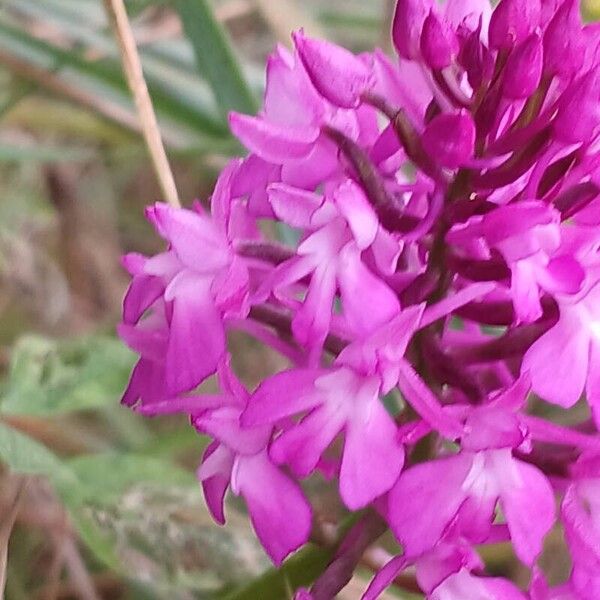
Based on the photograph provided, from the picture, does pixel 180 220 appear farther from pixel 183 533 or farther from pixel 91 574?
pixel 91 574

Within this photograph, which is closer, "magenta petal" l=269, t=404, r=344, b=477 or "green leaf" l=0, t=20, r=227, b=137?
"magenta petal" l=269, t=404, r=344, b=477

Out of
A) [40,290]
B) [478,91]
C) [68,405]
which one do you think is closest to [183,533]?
[68,405]

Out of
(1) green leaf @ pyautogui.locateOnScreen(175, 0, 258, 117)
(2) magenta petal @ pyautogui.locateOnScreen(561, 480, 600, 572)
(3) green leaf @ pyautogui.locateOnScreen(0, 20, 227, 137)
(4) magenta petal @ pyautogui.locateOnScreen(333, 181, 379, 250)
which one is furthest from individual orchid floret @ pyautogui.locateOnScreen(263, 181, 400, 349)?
(3) green leaf @ pyautogui.locateOnScreen(0, 20, 227, 137)

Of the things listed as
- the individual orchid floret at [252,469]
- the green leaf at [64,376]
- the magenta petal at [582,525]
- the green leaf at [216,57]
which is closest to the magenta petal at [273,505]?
the individual orchid floret at [252,469]

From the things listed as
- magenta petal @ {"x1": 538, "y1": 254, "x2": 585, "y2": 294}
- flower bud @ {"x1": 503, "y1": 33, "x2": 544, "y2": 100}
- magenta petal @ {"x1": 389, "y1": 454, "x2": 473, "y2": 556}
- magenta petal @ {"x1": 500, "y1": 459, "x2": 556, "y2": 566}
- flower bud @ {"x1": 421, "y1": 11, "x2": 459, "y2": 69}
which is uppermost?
flower bud @ {"x1": 421, "y1": 11, "x2": 459, "y2": 69}

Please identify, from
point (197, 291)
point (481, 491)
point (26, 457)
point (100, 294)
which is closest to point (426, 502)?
point (481, 491)

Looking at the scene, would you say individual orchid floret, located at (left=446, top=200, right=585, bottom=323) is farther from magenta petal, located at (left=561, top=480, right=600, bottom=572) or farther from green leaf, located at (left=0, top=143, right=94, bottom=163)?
green leaf, located at (left=0, top=143, right=94, bottom=163)

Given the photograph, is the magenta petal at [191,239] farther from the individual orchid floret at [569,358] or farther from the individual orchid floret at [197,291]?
the individual orchid floret at [569,358]
